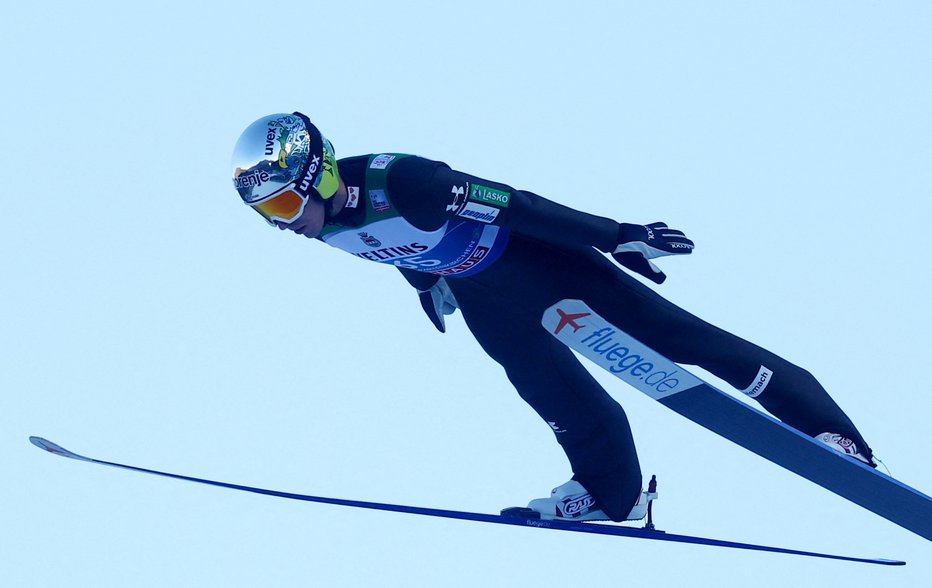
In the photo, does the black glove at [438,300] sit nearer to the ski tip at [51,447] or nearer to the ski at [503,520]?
the ski at [503,520]

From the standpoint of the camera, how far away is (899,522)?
216 inches

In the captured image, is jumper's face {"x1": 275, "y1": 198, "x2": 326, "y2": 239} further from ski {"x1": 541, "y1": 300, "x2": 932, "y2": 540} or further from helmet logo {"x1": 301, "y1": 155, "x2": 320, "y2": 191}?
ski {"x1": 541, "y1": 300, "x2": 932, "y2": 540}

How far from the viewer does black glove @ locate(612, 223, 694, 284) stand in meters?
5.08

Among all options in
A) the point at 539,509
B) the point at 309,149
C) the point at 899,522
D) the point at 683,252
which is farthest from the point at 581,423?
the point at 309,149

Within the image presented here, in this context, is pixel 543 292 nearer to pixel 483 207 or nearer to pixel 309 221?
pixel 483 207

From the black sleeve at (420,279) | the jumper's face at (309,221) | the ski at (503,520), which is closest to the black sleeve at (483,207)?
the jumper's face at (309,221)

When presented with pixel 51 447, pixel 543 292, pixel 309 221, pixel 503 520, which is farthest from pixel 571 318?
pixel 51 447

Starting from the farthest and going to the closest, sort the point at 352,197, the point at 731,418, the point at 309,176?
the point at 731,418 < the point at 352,197 < the point at 309,176

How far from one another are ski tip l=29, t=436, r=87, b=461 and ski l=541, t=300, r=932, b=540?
187 centimetres

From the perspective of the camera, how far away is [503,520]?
5.59 m

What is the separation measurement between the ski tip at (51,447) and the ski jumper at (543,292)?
138 cm

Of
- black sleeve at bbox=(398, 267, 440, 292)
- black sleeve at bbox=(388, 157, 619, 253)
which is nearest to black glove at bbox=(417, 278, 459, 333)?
black sleeve at bbox=(398, 267, 440, 292)

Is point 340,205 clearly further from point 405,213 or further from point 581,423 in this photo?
point 581,423

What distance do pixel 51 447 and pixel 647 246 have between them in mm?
2386
